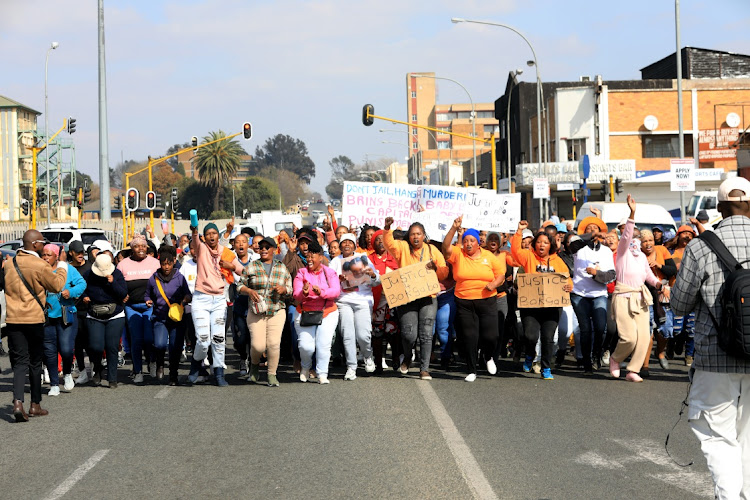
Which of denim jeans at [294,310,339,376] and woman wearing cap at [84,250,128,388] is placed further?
denim jeans at [294,310,339,376]

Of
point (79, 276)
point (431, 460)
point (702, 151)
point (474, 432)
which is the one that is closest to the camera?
point (431, 460)

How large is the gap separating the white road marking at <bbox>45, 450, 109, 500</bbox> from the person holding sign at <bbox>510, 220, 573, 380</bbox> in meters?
6.15

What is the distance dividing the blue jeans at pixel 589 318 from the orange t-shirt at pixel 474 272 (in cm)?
114

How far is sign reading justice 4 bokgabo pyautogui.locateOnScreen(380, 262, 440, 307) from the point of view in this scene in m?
12.7

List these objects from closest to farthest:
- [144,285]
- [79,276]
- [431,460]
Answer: [431,460], [79,276], [144,285]

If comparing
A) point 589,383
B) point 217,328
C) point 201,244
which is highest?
point 201,244

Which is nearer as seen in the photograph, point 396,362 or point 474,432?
point 474,432

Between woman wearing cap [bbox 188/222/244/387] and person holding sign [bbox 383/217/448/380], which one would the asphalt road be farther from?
person holding sign [bbox 383/217/448/380]

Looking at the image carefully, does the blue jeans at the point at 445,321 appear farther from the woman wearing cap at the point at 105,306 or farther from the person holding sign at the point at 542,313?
the woman wearing cap at the point at 105,306

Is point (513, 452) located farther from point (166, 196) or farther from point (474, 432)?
point (166, 196)

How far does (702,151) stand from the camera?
186 feet

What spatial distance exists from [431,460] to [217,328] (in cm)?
529

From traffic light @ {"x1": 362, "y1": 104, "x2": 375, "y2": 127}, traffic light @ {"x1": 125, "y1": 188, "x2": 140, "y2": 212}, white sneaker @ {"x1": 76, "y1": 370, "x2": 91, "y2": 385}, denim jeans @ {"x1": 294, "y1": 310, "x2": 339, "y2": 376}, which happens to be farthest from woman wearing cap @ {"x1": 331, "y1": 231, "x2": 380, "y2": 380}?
traffic light @ {"x1": 362, "y1": 104, "x2": 375, "y2": 127}

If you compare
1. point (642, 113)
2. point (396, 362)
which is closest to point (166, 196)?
point (642, 113)
